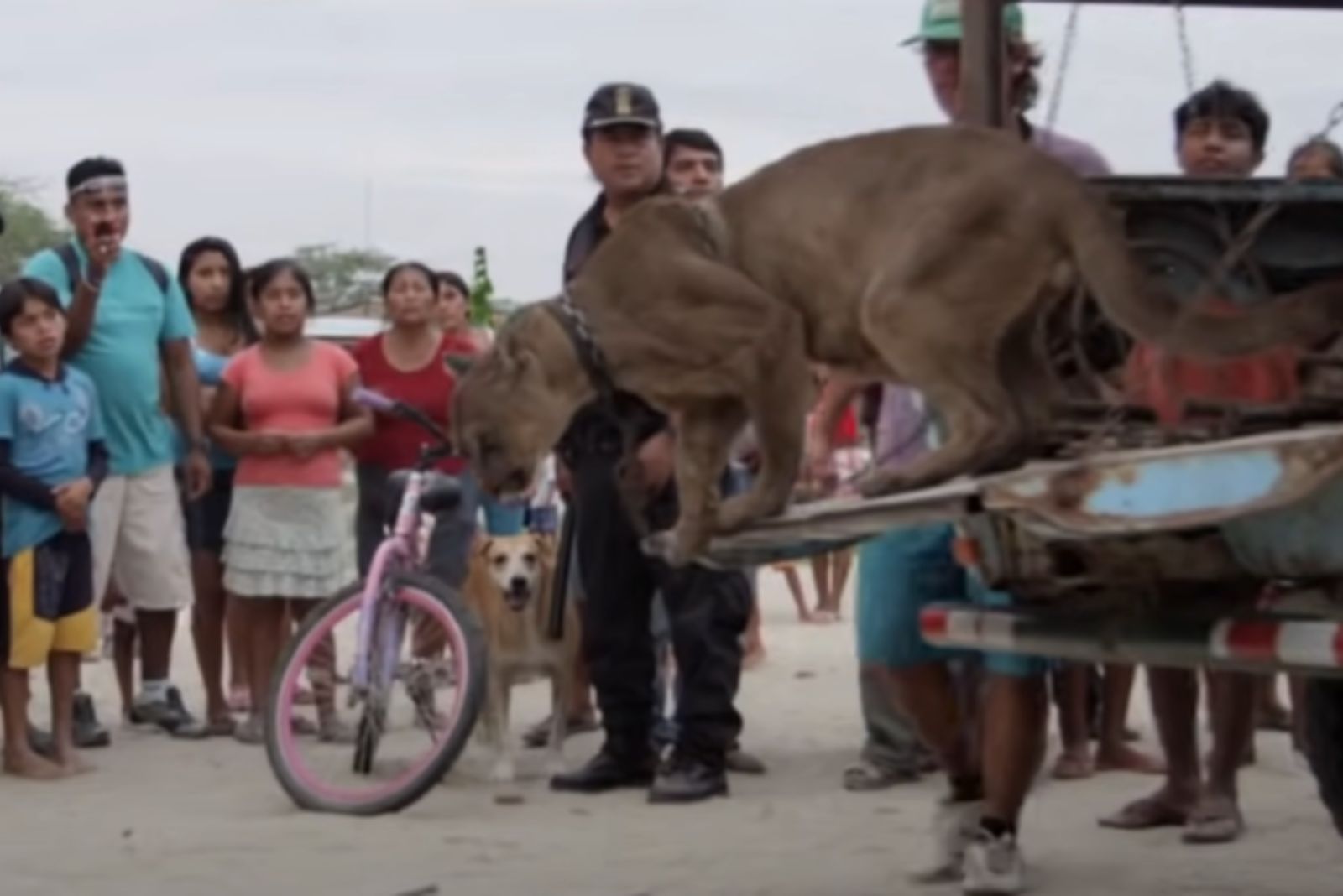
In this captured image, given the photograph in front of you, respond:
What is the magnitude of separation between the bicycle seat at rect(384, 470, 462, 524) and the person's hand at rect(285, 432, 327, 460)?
0.88 meters

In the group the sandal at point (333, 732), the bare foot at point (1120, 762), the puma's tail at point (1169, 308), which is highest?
the puma's tail at point (1169, 308)

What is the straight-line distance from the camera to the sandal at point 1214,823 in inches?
301

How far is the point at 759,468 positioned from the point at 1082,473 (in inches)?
74.2

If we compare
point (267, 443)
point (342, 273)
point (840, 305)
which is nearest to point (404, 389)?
point (267, 443)

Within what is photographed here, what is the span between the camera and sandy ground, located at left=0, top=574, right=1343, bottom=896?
23.8ft

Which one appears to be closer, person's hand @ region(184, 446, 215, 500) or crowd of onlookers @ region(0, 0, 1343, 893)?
crowd of onlookers @ region(0, 0, 1343, 893)

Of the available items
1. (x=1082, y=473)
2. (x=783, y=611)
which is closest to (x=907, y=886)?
(x=1082, y=473)

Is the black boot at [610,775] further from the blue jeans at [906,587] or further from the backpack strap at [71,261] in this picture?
the backpack strap at [71,261]

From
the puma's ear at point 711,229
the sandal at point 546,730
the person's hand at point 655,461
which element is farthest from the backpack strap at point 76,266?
the puma's ear at point 711,229

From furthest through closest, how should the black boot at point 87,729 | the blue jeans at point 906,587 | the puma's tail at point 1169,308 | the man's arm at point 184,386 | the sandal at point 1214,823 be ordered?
the man's arm at point 184,386 → the black boot at point 87,729 → the sandal at point 1214,823 → the blue jeans at point 906,587 → the puma's tail at point 1169,308

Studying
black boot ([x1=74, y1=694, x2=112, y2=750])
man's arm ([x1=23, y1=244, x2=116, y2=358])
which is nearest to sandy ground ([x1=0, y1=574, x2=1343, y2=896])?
black boot ([x1=74, y1=694, x2=112, y2=750])

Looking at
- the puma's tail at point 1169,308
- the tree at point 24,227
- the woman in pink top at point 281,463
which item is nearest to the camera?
the puma's tail at point 1169,308

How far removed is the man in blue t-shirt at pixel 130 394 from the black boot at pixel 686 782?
270 centimetres

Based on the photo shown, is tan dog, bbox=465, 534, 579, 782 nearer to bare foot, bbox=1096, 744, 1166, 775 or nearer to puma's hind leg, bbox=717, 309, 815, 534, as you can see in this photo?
bare foot, bbox=1096, 744, 1166, 775
